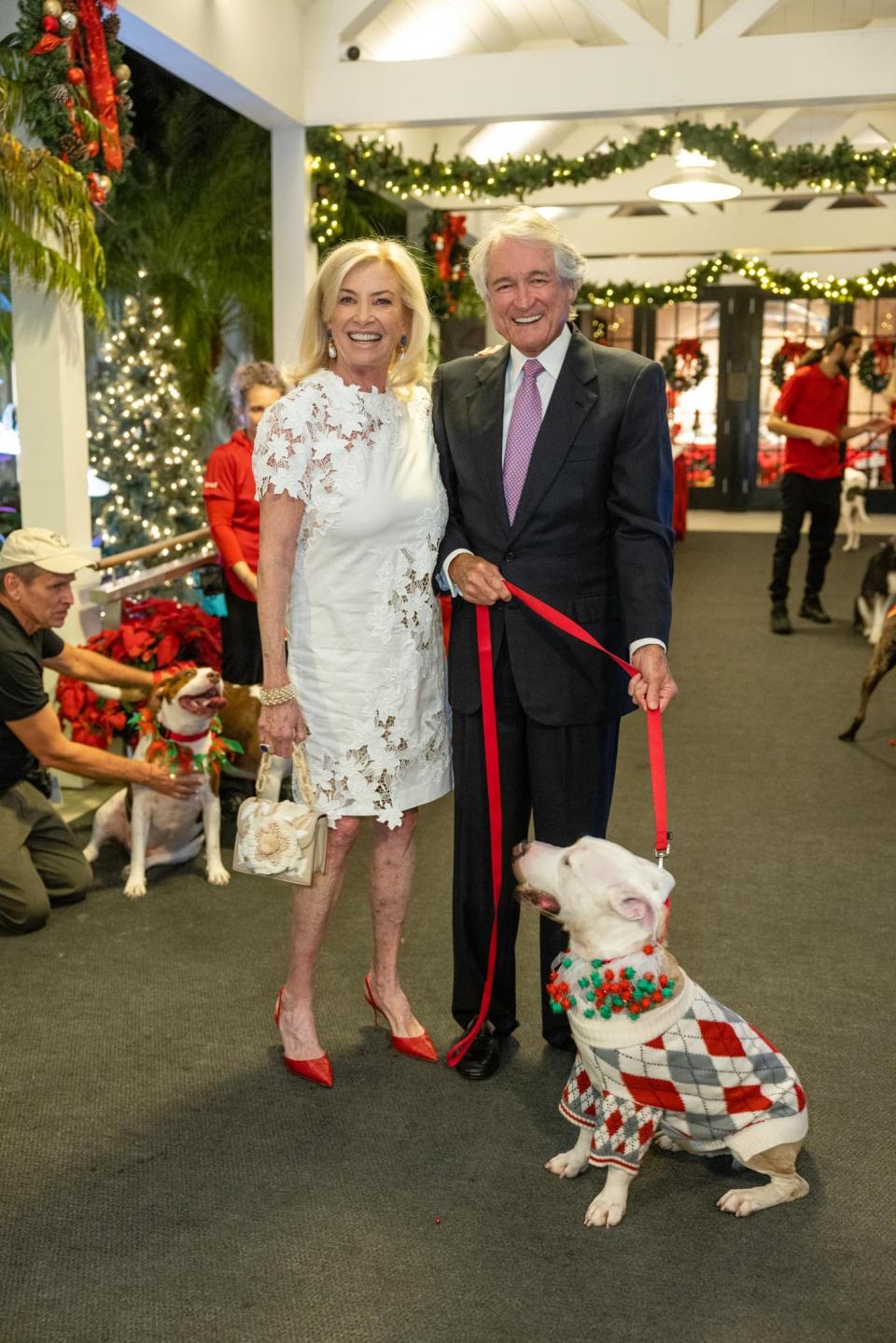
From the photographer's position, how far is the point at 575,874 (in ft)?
7.14

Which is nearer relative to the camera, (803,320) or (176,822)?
(176,822)

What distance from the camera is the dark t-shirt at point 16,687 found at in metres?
3.47

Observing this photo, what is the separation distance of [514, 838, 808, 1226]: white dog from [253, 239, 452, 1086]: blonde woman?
0.49 metres

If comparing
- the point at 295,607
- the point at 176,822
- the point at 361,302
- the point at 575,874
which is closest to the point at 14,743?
the point at 176,822

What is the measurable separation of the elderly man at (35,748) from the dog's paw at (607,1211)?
6.02 ft

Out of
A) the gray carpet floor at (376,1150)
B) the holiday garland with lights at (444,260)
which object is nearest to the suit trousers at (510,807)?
the gray carpet floor at (376,1150)

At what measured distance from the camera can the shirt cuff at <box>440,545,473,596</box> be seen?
8.45 feet

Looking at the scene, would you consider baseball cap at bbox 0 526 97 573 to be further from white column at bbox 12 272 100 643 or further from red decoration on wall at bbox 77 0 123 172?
red decoration on wall at bbox 77 0 123 172

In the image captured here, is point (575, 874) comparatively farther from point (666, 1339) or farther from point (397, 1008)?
point (397, 1008)

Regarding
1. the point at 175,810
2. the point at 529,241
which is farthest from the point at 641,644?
the point at 175,810

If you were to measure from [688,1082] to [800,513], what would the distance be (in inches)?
224

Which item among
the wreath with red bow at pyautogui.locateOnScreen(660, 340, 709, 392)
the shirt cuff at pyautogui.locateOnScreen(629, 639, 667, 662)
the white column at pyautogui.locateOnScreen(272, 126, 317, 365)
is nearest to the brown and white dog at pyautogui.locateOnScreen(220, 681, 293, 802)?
the shirt cuff at pyautogui.locateOnScreen(629, 639, 667, 662)

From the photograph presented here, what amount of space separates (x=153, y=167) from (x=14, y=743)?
Answer: 5.14 m

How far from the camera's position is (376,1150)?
2525 millimetres
